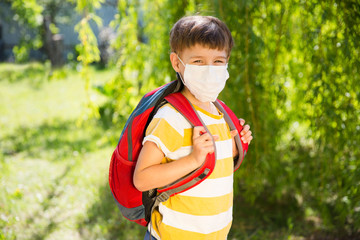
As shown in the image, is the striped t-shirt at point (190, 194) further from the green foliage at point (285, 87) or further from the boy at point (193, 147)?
the green foliage at point (285, 87)

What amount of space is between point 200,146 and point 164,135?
0.13 metres

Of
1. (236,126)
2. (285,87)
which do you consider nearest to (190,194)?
(236,126)

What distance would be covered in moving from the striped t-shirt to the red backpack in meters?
0.04

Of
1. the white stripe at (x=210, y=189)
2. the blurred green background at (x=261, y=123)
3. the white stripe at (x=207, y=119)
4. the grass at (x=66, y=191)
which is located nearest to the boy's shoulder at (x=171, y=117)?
the white stripe at (x=207, y=119)

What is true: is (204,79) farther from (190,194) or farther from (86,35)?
(86,35)

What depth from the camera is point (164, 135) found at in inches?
48.3

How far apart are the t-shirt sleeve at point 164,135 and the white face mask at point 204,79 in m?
0.19

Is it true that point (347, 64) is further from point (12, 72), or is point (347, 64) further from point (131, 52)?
point (12, 72)

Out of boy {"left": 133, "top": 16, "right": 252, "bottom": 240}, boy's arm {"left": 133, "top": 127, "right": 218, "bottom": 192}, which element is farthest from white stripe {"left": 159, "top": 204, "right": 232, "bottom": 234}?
boy's arm {"left": 133, "top": 127, "right": 218, "bottom": 192}

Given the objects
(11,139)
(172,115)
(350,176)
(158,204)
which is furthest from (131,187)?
(11,139)

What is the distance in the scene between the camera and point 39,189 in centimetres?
367

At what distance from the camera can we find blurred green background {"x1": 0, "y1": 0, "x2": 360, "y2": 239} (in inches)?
99.0

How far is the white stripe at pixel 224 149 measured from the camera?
136 centimetres

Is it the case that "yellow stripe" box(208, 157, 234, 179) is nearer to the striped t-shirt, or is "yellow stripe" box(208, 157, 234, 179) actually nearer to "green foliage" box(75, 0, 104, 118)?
the striped t-shirt
